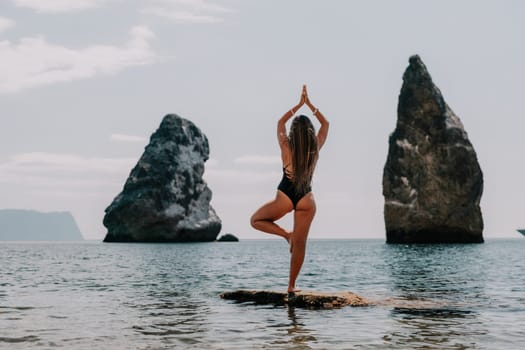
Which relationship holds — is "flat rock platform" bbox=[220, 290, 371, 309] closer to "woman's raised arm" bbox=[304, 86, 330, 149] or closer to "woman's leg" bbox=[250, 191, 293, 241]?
"woman's leg" bbox=[250, 191, 293, 241]

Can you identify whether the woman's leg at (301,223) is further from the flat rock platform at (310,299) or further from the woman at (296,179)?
the flat rock platform at (310,299)

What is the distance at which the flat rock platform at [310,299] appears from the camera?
13609 millimetres

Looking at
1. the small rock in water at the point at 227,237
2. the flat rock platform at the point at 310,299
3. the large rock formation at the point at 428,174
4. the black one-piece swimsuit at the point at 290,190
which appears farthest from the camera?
the small rock in water at the point at 227,237

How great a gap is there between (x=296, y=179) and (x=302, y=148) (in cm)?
54

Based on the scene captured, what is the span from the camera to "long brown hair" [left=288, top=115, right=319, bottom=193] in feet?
37.4

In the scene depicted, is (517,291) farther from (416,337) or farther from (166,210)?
(166,210)

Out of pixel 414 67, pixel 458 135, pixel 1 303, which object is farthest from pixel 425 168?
pixel 1 303

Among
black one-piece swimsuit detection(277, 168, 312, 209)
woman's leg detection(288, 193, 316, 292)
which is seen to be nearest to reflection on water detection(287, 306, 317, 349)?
woman's leg detection(288, 193, 316, 292)

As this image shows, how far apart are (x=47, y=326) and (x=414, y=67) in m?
107

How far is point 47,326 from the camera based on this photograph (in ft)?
37.6

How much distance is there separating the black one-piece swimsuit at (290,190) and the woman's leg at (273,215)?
2.6 inches

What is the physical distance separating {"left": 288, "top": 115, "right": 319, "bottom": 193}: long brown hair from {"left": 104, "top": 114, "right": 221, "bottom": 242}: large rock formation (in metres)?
128

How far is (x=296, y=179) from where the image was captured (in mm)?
11461

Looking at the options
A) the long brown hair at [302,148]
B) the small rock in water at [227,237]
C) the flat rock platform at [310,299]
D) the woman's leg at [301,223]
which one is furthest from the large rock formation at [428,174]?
the long brown hair at [302,148]
